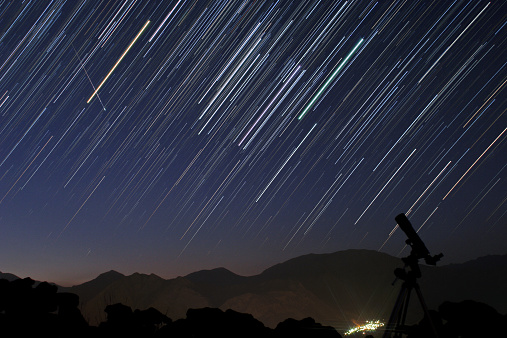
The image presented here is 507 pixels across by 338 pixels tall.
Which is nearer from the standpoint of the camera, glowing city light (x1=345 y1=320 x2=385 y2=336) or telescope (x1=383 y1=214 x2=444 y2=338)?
glowing city light (x1=345 y1=320 x2=385 y2=336)

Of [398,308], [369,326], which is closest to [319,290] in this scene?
[369,326]

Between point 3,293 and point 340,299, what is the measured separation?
11160cm

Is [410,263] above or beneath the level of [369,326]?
above

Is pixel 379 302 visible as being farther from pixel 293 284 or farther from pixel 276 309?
pixel 276 309

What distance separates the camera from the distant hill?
81375mm

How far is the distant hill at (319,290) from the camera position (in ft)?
267

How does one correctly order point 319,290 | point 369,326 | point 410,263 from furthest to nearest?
point 319,290 < point 369,326 < point 410,263

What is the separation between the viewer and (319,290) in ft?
360


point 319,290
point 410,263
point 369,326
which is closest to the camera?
point 410,263

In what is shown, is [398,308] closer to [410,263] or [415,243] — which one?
[410,263]

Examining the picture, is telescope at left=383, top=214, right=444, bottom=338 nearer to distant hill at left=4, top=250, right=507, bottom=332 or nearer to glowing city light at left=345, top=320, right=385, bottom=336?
glowing city light at left=345, top=320, right=385, bottom=336

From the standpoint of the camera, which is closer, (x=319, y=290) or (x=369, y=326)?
(x=369, y=326)

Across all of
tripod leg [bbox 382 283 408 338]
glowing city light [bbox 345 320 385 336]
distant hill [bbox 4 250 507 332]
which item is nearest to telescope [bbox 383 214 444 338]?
tripod leg [bbox 382 283 408 338]

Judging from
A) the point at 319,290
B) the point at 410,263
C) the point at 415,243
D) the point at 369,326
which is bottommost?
the point at 319,290
